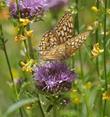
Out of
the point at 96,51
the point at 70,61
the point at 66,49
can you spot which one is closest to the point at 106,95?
the point at 96,51

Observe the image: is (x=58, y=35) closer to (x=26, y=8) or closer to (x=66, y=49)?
(x=66, y=49)

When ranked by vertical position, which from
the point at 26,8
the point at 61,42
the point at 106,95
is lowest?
the point at 106,95

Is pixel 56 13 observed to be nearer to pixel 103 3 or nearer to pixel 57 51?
pixel 103 3

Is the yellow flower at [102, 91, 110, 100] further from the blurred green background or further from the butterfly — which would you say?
the butterfly

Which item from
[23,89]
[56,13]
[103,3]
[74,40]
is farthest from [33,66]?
[56,13]

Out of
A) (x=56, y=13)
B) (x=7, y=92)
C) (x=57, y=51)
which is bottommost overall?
(x=7, y=92)

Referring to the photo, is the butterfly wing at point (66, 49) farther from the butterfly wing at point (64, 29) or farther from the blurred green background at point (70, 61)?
the blurred green background at point (70, 61)

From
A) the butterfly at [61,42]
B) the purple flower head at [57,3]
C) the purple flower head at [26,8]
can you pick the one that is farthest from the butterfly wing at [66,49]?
the purple flower head at [57,3]
